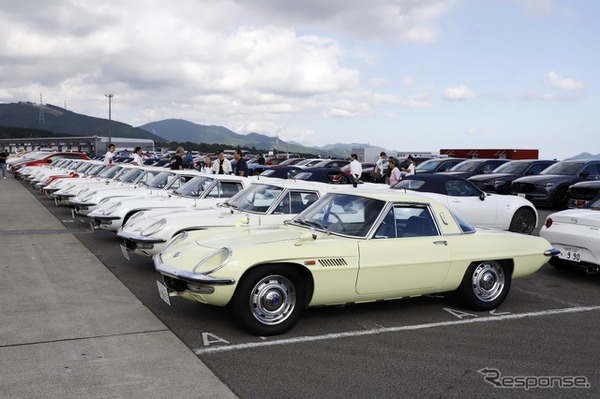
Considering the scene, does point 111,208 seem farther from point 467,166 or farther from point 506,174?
point 467,166

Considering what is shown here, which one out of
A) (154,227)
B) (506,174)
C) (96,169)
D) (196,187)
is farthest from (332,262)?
(96,169)

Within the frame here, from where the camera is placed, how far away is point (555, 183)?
17000 mm

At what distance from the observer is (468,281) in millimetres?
6270

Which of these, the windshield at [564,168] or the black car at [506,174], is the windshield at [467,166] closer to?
→ the black car at [506,174]

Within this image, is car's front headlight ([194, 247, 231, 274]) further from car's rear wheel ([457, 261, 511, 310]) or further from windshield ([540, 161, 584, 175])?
windshield ([540, 161, 584, 175])

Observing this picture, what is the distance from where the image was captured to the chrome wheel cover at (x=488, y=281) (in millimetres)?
6383

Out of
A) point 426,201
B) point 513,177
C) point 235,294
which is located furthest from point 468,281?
point 513,177

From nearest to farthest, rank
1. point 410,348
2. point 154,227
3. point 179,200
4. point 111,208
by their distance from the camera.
Answer: point 410,348
point 154,227
point 179,200
point 111,208

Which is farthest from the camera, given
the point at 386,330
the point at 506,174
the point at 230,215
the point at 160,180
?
the point at 506,174

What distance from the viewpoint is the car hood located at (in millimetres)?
7609

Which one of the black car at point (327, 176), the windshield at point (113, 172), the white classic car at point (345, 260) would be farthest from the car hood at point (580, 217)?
the windshield at point (113, 172)

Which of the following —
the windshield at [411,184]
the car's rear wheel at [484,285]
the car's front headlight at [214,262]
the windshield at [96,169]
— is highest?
the windshield at [411,184]

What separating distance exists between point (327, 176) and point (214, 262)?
10583mm

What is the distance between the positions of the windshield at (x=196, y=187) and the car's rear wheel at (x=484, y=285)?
5292mm
